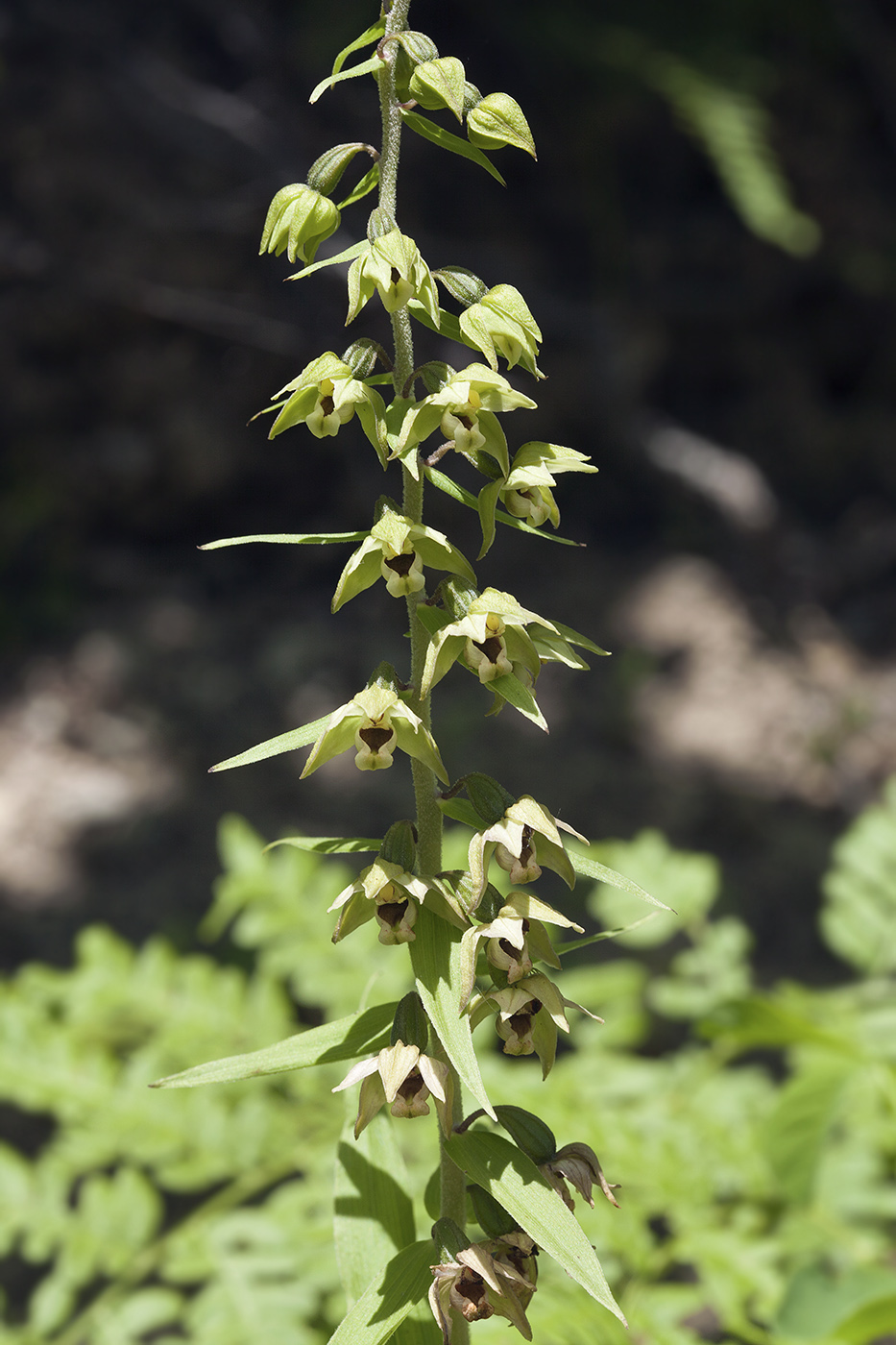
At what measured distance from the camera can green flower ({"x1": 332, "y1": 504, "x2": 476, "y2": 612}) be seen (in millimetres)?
791

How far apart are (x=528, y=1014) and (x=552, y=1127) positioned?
0.83m

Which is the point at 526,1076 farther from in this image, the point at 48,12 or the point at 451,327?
the point at 48,12

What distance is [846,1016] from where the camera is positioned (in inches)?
73.3

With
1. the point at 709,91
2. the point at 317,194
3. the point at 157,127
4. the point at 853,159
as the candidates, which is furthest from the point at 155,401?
the point at 317,194

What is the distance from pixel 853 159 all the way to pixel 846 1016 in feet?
21.9

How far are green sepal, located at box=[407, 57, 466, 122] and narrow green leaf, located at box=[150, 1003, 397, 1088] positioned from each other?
725 mm

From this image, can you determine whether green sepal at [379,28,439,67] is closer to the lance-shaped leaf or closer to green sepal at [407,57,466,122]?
green sepal at [407,57,466,122]

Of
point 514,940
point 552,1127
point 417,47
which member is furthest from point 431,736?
point 552,1127

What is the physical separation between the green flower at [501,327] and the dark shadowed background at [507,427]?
3896mm

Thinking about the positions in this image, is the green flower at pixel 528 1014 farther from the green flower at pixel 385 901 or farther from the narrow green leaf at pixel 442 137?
the narrow green leaf at pixel 442 137

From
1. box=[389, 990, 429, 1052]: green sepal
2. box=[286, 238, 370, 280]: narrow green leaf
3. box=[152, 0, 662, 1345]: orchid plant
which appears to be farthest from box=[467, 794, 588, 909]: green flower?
box=[286, 238, 370, 280]: narrow green leaf

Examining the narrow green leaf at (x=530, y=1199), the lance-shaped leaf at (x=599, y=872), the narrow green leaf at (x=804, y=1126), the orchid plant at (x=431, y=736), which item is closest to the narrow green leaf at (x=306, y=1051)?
the orchid plant at (x=431, y=736)

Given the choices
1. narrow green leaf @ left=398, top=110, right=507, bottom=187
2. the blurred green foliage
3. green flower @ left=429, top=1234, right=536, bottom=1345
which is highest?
narrow green leaf @ left=398, top=110, right=507, bottom=187

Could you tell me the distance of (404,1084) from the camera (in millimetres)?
821
